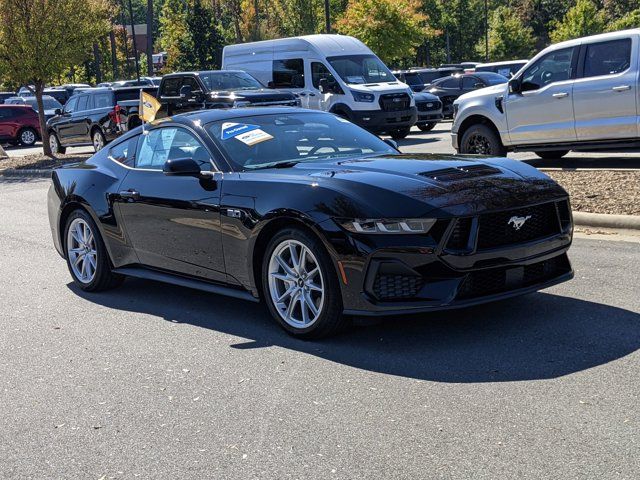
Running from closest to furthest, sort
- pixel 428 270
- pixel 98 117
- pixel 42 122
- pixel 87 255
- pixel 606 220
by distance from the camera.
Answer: pixel 428 270
pixel 87 255
pixel 606 220
pixel 98 117
pixel 42 122

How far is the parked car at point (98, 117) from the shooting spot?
23188 mm

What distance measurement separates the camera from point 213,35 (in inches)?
2324

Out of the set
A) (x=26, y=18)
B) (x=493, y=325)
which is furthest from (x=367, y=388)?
(x=26, y=18)

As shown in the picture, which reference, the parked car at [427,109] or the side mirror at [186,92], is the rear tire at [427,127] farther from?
the side mirror at [186,92]

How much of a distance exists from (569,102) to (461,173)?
7.91 m

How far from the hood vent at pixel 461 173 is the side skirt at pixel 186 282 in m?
1.48

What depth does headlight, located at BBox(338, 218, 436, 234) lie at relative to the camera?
543 cm

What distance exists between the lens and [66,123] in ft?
83.3

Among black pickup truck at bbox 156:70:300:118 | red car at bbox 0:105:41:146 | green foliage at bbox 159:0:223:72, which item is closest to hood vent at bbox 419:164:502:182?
black pickup truck at bbox 156:70:300:118

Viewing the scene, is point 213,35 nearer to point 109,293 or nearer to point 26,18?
point 26,18

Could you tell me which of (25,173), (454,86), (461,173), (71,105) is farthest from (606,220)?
(454,86)

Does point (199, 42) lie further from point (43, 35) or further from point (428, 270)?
point (428, 270)

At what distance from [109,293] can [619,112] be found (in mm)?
8001

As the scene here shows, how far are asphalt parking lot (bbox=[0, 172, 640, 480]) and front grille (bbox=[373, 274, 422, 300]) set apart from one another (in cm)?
37
